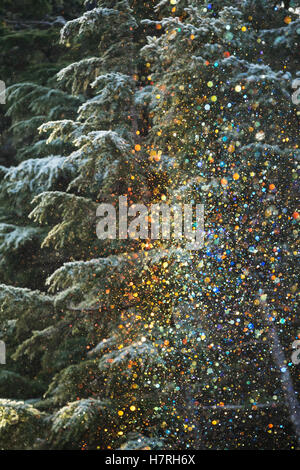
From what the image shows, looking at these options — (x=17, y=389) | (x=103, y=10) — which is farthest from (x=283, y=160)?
(x=17, y=389)

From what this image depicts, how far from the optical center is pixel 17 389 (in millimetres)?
9586

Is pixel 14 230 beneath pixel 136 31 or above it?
beneath

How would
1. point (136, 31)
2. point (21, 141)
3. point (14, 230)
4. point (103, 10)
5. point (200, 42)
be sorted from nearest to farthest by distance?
point (200, 42)
point (103, 10)
point (136, 31)
point (14, 230)
point (21, 141)

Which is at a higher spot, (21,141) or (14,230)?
(21,141)

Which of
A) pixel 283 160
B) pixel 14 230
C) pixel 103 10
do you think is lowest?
pixel 14 230

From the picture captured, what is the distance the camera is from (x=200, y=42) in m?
5.87

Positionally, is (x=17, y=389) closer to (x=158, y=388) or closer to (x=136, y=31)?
(x=158, y=388)

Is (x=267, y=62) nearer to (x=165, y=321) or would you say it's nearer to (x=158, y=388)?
(x=165, y=321)

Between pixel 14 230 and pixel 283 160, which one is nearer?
pixel 283 160

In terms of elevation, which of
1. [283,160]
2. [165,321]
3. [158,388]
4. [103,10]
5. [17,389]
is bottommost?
[17,389]

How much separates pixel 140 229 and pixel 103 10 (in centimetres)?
267
